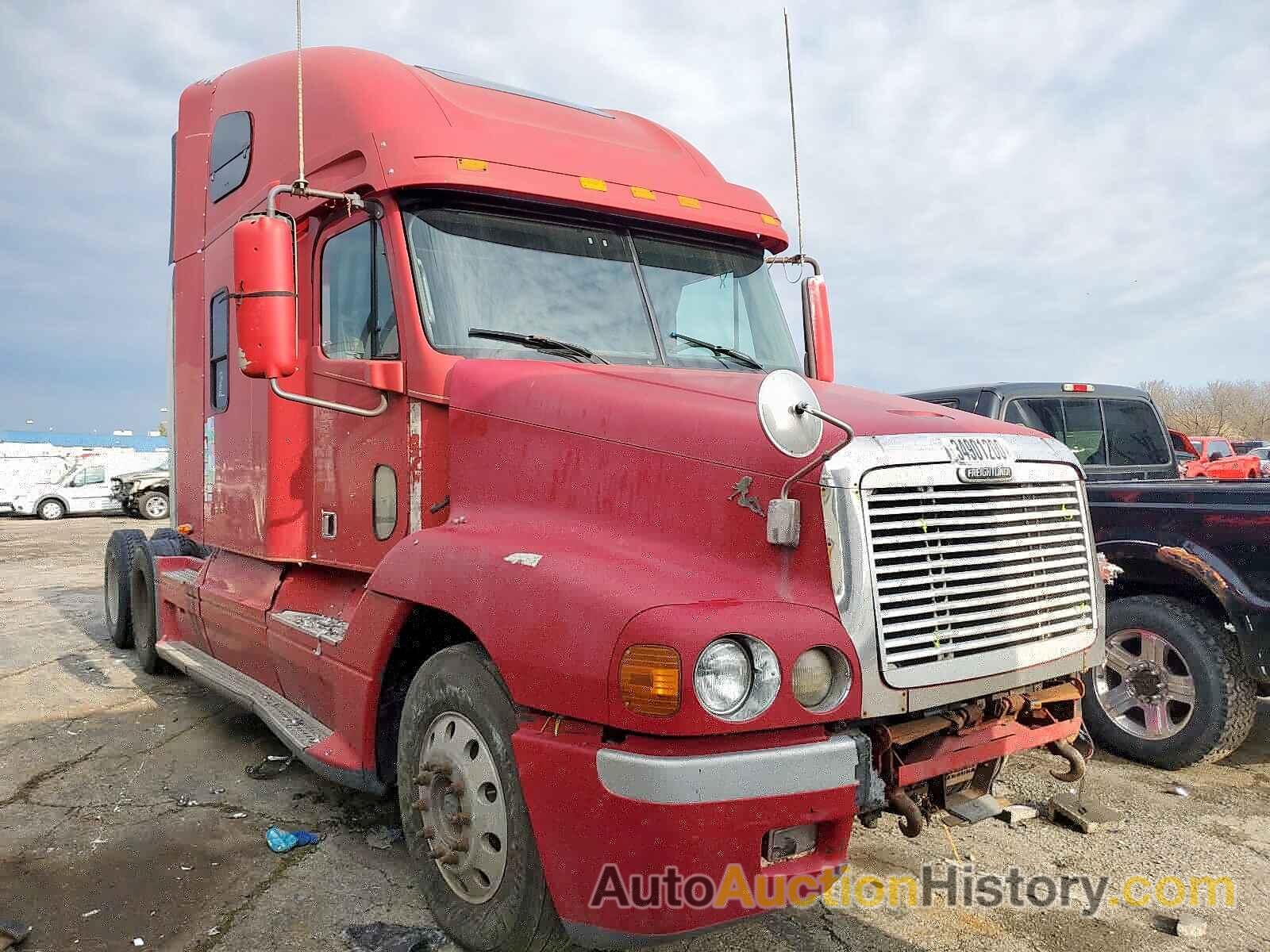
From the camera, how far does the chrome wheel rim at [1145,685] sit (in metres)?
4.97

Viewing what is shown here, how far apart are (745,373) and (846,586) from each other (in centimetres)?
133

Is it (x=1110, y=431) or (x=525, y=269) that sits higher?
(x=525, y=269)

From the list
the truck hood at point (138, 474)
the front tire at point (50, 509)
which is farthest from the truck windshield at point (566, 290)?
the front tire at point (50, 509)

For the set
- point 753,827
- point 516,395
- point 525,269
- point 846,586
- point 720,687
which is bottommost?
point 753,827

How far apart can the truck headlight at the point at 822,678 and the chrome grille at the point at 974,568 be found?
0.14 m

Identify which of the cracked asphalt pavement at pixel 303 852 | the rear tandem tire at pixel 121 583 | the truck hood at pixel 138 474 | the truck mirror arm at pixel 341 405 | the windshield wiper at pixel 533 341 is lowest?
the cracked asphalt pavement at pixel 303 852

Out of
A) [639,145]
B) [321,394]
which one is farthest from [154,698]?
[639,145]

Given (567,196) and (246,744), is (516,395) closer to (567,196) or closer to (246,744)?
(567,196)

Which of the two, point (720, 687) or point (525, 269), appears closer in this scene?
point (720, 687)

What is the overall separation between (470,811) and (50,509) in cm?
2956

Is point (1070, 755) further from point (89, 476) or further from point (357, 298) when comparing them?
point (89, 476)

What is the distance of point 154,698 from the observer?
21.6 feet

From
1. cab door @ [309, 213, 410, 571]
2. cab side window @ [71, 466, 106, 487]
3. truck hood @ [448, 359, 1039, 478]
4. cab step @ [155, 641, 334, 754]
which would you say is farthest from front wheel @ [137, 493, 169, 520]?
truck hood @ [448, 359, 1039, 478]

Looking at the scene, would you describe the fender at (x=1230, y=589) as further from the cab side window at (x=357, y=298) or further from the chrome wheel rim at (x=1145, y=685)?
the cab side window at (x=357, y=298)
